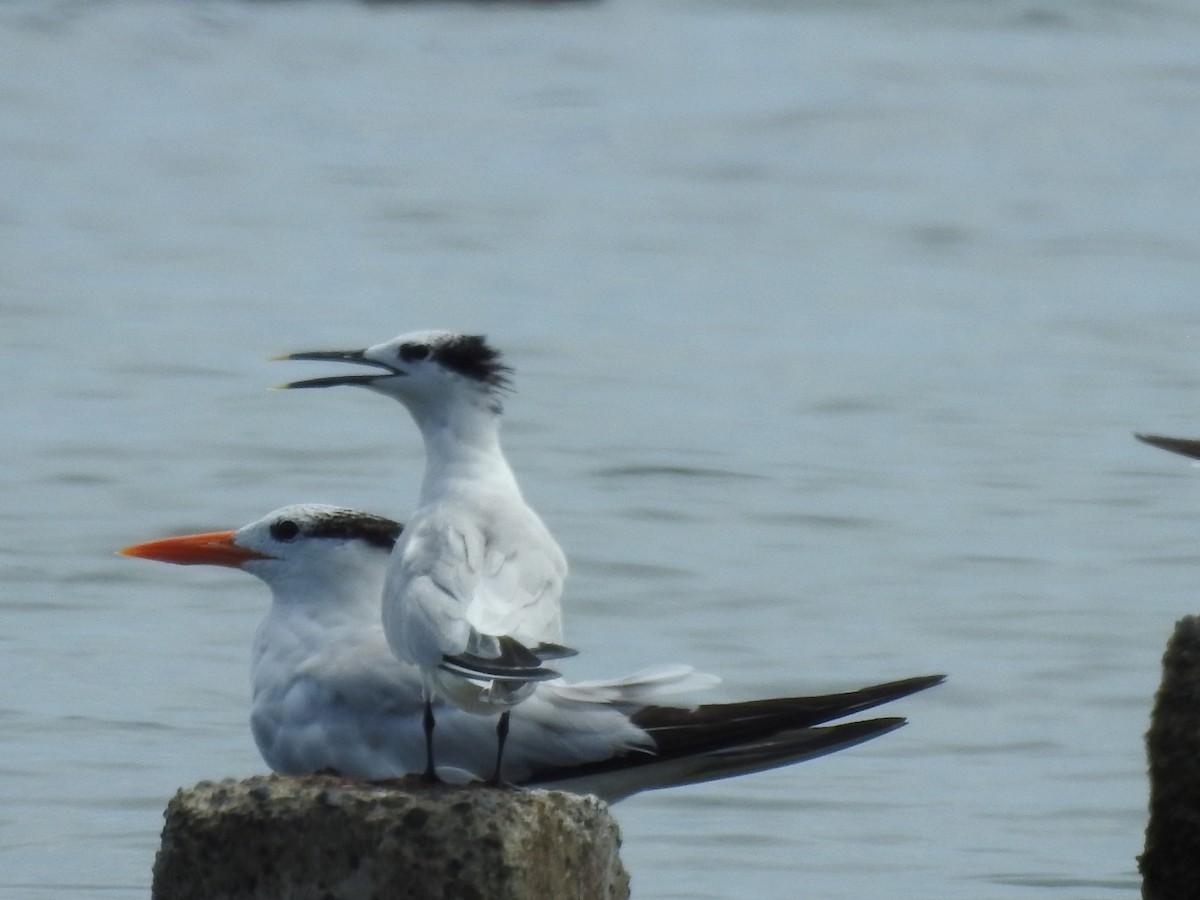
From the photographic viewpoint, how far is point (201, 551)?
23.2ft

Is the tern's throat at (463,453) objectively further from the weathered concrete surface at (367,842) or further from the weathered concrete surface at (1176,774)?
the weathered concrete surface at (1176,774)

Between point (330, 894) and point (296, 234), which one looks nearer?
point (330, 894)

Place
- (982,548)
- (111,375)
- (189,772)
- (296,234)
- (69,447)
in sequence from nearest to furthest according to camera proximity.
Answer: (189,772) → (982,548) → (69,447) → (111,375) → (296,234)

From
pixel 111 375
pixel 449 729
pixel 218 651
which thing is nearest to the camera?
pixel 449 729

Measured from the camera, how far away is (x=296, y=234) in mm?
21234

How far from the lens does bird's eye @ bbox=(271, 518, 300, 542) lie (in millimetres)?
7051

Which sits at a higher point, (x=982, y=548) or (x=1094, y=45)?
(x=1094, y=45)

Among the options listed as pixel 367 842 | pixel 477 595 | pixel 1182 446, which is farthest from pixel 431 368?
pixel 1182 446

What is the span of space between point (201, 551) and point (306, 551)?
28 centimetres

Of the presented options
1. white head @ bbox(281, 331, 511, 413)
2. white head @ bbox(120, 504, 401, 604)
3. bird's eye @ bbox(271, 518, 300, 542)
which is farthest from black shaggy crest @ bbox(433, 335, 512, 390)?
bird's eye @ bbox(271, 518, 300, 542)

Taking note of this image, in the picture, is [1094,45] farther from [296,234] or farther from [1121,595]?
[1121,595]

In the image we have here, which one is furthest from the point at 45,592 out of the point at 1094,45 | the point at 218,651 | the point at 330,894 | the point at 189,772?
the point at 1094,45

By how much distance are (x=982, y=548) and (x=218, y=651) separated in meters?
3.91

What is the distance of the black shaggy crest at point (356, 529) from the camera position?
700 cm
